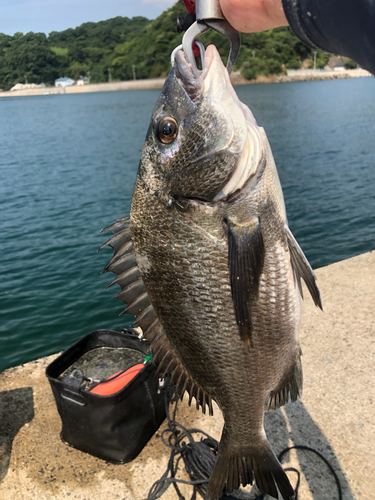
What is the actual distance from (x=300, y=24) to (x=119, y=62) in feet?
412

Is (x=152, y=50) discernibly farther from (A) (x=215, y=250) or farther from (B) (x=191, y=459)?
(A) (x=215, y=250)

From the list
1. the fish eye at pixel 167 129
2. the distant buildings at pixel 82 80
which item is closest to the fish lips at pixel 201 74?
the fish eye at pixel 167 129

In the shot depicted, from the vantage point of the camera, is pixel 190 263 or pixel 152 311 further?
pixel 152 311

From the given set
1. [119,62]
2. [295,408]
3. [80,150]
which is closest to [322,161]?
[80,150]

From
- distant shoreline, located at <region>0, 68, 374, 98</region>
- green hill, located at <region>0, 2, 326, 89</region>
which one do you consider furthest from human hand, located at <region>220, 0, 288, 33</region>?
distant shoreline, located at <region>0, 68, 374, 98</region>

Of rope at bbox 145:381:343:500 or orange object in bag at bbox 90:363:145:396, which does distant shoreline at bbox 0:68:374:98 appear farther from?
rope at bbox 145:381:343:500

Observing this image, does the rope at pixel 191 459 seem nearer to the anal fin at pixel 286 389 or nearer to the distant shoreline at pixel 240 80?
the anal fin at pixel 286 389

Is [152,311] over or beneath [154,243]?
beneath

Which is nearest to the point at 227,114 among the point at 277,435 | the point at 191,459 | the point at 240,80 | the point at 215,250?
the point at 215,250

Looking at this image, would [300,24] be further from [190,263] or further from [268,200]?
[190,263]

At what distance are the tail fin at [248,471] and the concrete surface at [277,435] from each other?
905mm

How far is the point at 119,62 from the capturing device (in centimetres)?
11269

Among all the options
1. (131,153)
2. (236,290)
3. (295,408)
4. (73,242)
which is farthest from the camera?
(131,153)

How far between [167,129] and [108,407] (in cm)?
211
